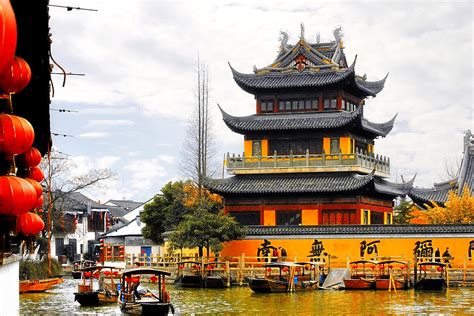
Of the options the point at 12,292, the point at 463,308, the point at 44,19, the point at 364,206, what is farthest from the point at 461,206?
the point at 44,19

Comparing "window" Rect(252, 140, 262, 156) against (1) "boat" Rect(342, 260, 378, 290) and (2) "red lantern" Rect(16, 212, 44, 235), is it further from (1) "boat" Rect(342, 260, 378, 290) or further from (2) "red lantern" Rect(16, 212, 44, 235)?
(2) "red lantern" Rect(16, 212, 44, 235)

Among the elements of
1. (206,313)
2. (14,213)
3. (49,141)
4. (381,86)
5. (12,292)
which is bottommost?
(206,313)

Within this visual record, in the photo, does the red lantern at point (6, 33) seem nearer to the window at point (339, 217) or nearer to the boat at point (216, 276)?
the boat at point (216, 276)

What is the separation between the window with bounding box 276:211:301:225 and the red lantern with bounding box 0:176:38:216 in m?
39.6

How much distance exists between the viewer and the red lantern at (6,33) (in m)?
6.98

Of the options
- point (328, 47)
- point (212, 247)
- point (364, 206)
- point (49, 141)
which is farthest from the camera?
point (328, 47)

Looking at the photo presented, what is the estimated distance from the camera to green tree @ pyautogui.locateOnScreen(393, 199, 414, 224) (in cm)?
5903

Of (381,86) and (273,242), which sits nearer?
(273,242)

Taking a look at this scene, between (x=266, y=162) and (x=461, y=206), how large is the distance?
11.9 m

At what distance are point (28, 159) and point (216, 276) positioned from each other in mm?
27350

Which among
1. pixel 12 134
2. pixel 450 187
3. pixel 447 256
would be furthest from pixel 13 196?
pixel 450 187

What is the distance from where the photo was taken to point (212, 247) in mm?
44562

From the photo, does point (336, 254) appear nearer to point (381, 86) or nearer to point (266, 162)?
point (266, 162)

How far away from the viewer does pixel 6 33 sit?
702cm
